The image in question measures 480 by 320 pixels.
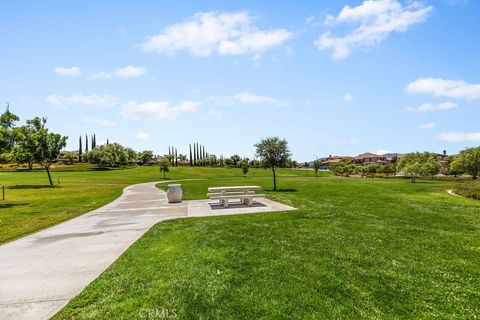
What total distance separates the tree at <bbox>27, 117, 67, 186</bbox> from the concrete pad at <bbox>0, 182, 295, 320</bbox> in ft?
94.5

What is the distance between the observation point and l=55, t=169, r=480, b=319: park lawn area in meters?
4.57

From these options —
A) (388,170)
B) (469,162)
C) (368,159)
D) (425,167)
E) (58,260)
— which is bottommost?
(388,170)

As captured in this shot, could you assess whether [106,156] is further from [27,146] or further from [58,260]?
[58,260]

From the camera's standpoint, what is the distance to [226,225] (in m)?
10.3

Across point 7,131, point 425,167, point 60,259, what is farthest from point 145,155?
point 60,259

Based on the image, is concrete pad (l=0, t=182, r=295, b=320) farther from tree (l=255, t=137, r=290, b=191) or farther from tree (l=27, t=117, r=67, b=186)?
tree (l=27, t=117, r=67, b=186)

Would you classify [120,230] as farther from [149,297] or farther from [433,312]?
[433,312]

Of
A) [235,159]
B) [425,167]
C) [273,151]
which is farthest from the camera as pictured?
[235,159]

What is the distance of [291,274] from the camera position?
5840 mm

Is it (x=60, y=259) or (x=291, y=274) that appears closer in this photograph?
(x=291, y=274)

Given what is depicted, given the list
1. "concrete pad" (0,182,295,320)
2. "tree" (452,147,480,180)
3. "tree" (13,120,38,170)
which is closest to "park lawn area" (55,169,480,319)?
"concrete pad" (0,182,295,320)

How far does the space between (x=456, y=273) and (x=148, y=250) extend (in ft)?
24.9

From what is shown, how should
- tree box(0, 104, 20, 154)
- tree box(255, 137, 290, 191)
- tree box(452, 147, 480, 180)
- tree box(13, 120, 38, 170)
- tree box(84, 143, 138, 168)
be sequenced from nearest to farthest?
tree box(0, 104, 20, 154) < tree box(255, 137, 290, 191) < tree box(13, 120, 38, 170) < tree box(452, 147, 480, 180) < tree box(84, 143, 138, 168)

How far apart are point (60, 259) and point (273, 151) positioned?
2053 cm
